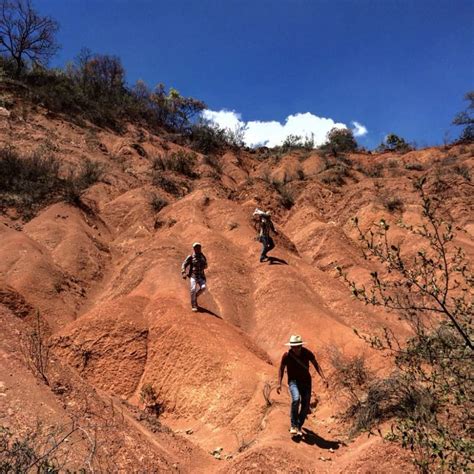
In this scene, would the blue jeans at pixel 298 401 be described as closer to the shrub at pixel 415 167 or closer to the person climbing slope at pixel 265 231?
the person climbing slope at pixel 265 231

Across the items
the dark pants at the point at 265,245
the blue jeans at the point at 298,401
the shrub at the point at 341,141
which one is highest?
the shrub at the point at 341,141

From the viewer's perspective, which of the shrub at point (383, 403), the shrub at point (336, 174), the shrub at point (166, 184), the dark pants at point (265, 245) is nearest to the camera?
the shrub at point (383, 403)

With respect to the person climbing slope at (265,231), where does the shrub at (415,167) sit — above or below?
above

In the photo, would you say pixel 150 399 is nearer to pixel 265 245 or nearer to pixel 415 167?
pixel 265 245

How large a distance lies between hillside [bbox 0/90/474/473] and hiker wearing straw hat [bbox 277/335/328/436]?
34 centimetres

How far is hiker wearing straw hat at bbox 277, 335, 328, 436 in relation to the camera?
21.2 feet

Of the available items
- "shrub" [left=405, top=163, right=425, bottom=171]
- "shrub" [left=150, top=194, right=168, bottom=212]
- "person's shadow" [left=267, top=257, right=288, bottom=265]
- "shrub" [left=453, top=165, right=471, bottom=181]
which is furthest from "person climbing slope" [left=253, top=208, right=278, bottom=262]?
"shrub" [left=405, top=163, right=425, bottom=171]

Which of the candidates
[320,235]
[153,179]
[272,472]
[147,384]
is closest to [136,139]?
[153,179]

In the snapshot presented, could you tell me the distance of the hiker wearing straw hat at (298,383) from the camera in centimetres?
646

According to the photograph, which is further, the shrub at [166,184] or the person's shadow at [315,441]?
the shrub at [166,184]

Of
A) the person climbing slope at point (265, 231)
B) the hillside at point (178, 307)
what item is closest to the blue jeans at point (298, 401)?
the hillside at point (178, 307)

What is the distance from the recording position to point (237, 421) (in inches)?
301

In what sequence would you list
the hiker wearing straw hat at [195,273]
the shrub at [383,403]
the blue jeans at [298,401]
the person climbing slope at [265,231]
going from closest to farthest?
the shrub at [383,403] < the blue jeans at [298,401] < the hiker wearing straw hat at [195,273] < the person climbing slope at [265,231]

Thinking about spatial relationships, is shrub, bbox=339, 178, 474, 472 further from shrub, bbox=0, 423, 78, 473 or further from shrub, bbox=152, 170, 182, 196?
shrub, bbox=152, 170, 182, 196
